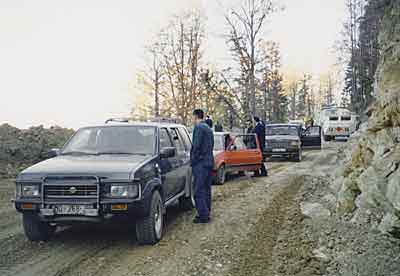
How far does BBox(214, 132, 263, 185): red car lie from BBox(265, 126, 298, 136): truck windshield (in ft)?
25.5

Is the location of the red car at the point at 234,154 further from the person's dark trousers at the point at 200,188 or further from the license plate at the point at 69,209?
the license plate at the point at 69,209

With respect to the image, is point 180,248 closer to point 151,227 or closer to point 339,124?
point 151,227

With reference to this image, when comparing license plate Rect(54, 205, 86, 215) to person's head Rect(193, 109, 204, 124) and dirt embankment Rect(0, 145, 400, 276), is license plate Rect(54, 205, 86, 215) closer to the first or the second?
dirt embankment Rect(0, 145, 400, 276)

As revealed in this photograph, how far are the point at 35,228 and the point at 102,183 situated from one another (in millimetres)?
1466

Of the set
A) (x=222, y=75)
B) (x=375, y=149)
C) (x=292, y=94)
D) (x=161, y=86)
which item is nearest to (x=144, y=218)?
(x=375, y=149)

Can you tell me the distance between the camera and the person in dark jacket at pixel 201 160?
26.5 ft

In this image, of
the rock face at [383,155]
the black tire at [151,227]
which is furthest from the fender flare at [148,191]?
the rock face at [383,155]

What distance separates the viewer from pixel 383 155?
7348 millimetres

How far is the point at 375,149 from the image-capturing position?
26.3 ft

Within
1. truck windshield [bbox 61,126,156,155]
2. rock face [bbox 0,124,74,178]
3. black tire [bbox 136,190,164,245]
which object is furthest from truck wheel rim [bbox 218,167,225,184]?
black tire [bbox 136,190,164,245]

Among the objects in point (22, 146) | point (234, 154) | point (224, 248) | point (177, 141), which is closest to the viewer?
point (224, 248)

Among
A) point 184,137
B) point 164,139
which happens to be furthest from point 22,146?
point 164,139

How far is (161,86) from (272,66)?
14.7 metres

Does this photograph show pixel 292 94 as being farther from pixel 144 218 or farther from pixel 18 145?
pixel 144 218
